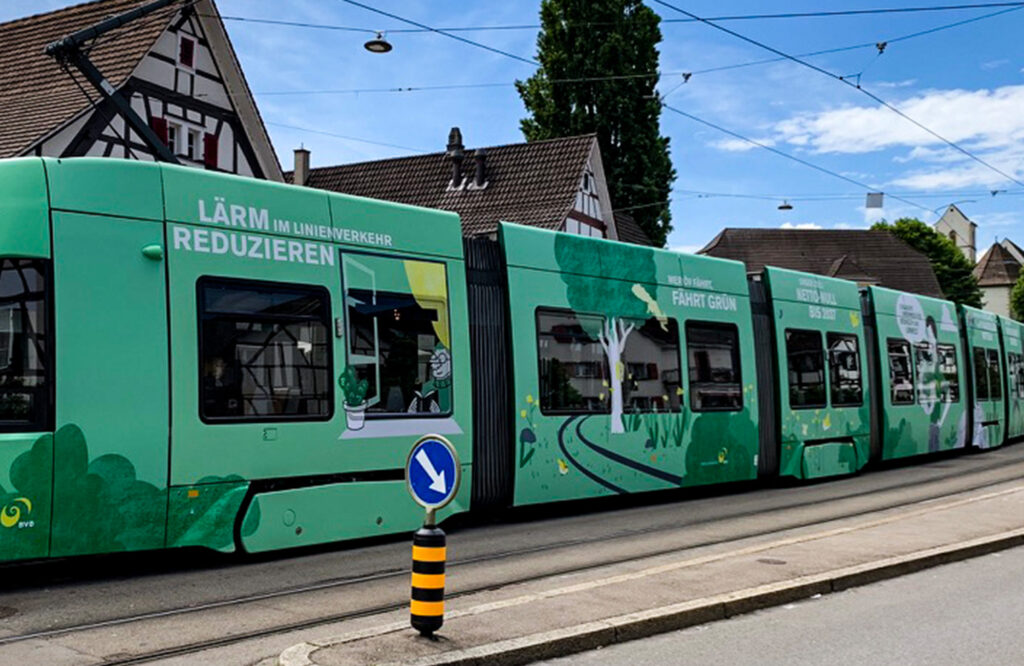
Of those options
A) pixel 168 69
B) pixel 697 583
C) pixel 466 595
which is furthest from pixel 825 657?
pixel 168 69

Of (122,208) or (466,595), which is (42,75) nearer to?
(122,208)

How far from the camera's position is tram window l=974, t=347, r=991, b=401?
24.7 m

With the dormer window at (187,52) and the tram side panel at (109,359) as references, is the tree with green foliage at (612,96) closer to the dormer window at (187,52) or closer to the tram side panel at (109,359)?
the dormer window at (187,52)

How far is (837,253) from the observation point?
2923 inches

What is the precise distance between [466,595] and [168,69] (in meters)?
18.1

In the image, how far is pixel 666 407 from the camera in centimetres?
1402

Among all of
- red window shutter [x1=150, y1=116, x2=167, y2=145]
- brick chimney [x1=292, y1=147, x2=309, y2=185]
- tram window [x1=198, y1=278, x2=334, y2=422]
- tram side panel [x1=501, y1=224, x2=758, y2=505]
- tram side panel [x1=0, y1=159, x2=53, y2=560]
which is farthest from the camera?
brick chimney [x1=292, y1=147, x2=309, y2=185]

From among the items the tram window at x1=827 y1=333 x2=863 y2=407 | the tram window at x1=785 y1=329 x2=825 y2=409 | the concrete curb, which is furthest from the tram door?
the tram window at x1=827 y1=333 x2=863 y2=407

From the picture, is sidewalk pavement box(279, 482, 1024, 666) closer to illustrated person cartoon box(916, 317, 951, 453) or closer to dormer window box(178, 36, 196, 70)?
illustrated person cartoon box(916, 317, 951, 453)

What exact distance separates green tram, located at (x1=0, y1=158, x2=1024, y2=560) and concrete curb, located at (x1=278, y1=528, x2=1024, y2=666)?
2.81 m

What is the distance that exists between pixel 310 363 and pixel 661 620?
3.98 metres

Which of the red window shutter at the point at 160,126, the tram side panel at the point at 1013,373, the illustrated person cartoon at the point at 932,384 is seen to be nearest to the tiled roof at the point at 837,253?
the tram side panel at the point at 1013,373

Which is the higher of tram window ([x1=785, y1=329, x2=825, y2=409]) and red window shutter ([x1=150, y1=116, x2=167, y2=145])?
red window shutter ([x1=150, y1=116, x2=167, y2=145])

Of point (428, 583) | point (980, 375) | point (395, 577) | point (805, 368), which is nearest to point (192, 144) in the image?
point (805, 368)
